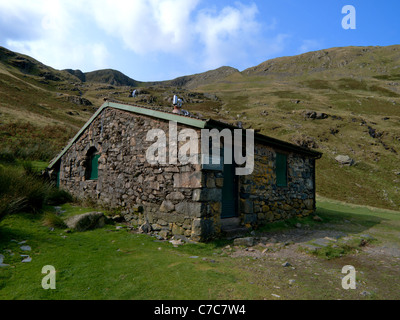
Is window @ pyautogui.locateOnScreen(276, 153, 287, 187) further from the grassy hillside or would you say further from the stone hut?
the grassy hillside

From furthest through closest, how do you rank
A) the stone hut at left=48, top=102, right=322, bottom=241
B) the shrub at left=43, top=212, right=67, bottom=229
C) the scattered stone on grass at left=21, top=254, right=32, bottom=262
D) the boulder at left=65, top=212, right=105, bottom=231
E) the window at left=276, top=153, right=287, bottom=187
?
the window at left=276, top=153, right=287, bottom=187 < the boulder at left=65, top=212, right=105, bottom=231 < the shrub at left=43, top=212, right=67, bottom=229 < the stone hut at left=48, top=102, right=322, bottom=241 < the scattered stone on grass at left=21, top=254, right=32, bottom=262

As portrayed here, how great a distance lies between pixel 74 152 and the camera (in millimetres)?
11969

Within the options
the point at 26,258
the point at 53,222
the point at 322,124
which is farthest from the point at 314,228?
the point at 322,124

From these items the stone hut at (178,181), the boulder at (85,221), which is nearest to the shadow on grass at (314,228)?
the stone hut at (178,181)

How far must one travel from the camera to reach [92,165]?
437 inches

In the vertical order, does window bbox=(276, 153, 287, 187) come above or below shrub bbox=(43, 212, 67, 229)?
above

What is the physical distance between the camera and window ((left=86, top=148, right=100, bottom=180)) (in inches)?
424

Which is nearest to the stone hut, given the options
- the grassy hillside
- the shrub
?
the shrub

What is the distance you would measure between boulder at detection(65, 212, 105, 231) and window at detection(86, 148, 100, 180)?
3.34 m

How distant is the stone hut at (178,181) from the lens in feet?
22.0

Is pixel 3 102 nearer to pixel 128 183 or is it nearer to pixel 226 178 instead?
pixel 128 183

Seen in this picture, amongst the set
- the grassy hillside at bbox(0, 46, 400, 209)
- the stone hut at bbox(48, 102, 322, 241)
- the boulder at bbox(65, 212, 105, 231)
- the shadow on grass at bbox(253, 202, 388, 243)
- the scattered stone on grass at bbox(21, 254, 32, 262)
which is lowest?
the shadow on grass at bbox(253, 202, 388, 243)

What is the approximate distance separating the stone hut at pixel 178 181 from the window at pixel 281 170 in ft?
0.13

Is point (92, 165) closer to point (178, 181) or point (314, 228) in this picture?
point (178, 181)
